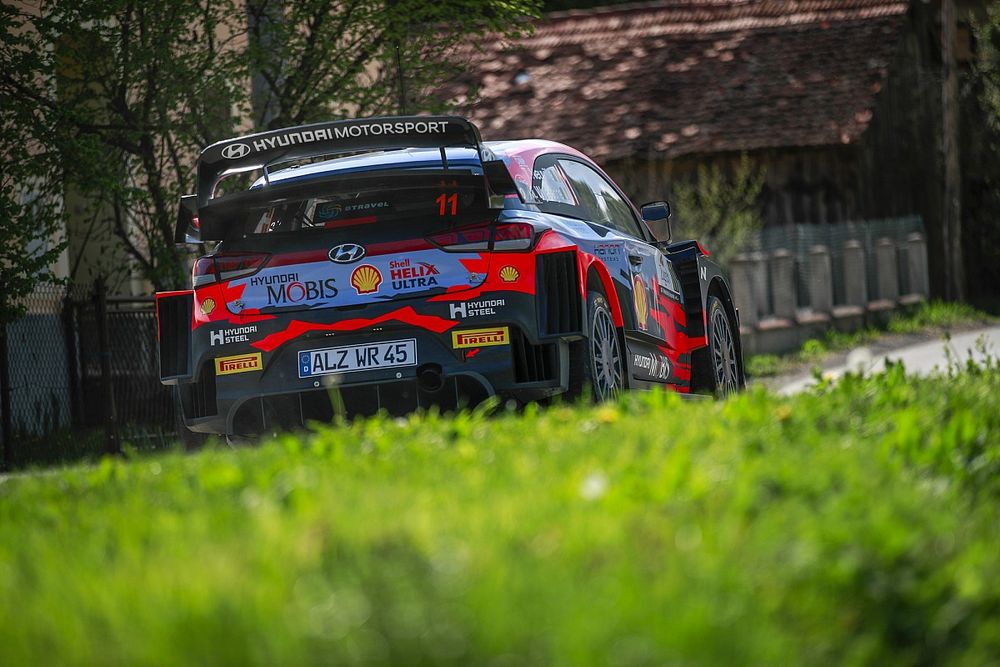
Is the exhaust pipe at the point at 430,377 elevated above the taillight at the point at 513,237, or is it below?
below

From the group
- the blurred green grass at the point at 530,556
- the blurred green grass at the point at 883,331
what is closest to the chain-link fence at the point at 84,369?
the blurred green grass at the point at 883,331

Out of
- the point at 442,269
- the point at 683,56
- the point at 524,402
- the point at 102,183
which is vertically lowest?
the point at 524,402

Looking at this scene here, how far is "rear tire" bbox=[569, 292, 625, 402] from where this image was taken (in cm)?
817

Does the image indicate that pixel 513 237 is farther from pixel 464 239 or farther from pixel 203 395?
pixel 203 395

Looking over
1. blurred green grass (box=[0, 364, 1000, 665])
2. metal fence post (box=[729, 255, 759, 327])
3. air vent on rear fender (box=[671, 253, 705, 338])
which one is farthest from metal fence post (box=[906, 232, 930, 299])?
blurred green grass (box=[0, 364, 1000, 665])

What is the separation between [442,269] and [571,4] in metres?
40.0

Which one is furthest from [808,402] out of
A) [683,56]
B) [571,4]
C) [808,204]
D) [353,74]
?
[571,4]

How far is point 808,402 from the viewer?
20.0 ft

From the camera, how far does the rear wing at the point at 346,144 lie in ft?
27.1

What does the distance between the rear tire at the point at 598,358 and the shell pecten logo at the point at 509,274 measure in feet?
1.49

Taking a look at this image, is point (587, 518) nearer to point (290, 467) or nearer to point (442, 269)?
point (290, 467)

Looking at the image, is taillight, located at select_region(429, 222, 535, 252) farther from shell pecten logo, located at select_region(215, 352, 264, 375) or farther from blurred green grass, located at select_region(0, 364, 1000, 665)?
blurred green grass, located at select_region(0, 364, 1000, 665)

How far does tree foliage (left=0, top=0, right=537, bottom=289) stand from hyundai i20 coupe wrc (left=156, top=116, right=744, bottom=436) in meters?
4.81

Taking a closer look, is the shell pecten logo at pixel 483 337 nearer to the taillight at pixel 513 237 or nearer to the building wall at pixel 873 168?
the taillight at pixel 513 237
